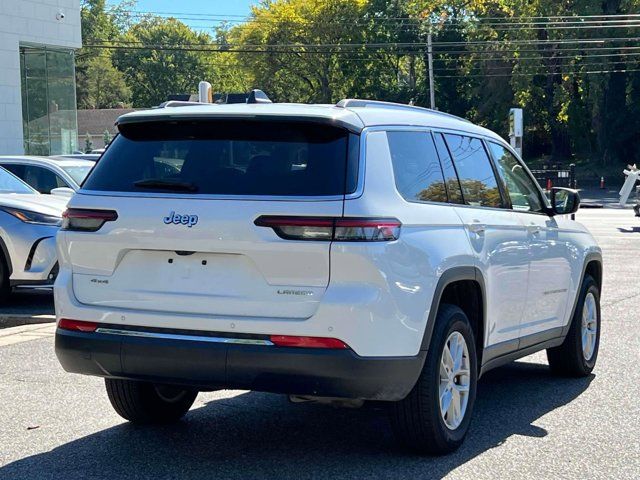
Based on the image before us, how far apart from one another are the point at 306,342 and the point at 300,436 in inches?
53.0

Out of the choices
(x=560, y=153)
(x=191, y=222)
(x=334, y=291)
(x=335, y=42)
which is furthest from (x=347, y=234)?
(x=335, y=42)

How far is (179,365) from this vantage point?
5.19 metres

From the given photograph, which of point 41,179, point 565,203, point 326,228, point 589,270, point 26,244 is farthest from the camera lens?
point 41,179

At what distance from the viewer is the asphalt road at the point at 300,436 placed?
17.9 feet

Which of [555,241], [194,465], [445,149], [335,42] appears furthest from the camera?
[335,42]

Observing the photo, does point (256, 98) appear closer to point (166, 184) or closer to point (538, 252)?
point (166, 184)

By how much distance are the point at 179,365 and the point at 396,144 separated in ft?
5.47

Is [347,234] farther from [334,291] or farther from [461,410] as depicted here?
[461,410]

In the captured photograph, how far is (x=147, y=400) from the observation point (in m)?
6.25

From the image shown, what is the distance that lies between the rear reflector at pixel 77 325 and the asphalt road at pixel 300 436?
720mm

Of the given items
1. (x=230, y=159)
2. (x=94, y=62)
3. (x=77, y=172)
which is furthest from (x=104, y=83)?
(x=230, y=159)

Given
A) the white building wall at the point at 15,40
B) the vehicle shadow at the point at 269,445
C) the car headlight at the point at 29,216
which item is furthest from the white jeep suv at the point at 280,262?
the white building wall at the point at 15,40

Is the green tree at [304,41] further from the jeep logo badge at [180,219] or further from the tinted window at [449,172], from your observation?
the jeep logo badge at [180,219]

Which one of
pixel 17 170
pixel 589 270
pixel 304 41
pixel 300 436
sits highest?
pixel 304 41
